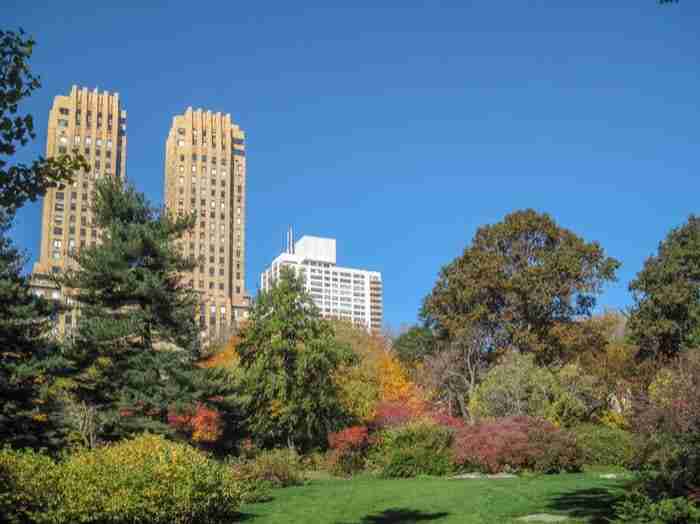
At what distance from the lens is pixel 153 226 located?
26719 mm

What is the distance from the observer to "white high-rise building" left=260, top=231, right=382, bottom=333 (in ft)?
567

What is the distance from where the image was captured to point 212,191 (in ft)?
425

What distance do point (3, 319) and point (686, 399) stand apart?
732 inches

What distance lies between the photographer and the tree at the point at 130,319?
24.6 m

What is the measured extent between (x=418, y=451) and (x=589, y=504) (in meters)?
10.1

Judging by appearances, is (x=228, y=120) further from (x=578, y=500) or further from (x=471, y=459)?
(x=578, y=500)

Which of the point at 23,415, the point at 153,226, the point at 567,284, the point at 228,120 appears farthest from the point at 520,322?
the point at 228,120

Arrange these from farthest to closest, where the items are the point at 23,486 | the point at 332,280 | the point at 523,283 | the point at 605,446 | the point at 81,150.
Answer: the point at 332,280 → the point at 81,150 → the point at 523,283 → the point at 605,446 → the point at 23,486

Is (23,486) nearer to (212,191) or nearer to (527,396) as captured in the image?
(527,396)

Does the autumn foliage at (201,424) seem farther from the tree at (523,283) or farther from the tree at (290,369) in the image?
the tree at (523,283)

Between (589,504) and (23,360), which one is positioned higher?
(23,360)

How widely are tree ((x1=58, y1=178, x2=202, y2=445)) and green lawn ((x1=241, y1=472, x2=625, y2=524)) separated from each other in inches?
331

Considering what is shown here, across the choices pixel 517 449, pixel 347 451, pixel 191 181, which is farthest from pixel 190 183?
pixel 517 449

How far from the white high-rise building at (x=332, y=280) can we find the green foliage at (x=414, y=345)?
110252 millimetres
